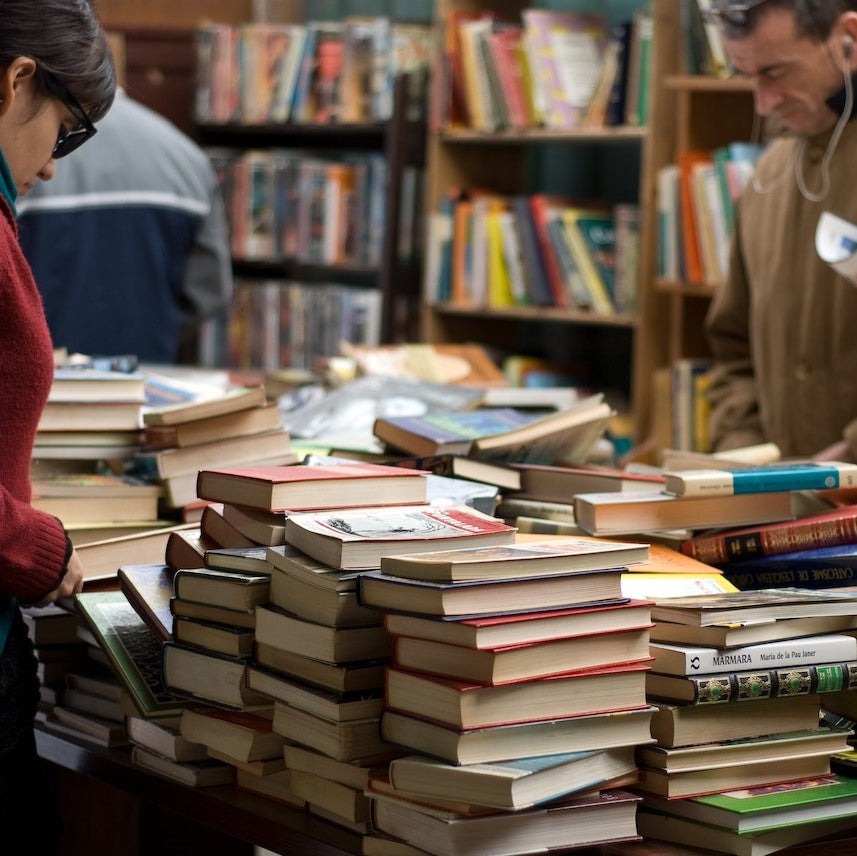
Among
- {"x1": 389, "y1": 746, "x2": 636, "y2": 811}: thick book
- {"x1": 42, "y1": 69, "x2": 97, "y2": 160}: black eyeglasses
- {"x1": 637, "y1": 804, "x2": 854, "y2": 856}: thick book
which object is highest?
{"x1": 42, "y1": 69, "x2": 97, "y2": 160}: black eyeglasses

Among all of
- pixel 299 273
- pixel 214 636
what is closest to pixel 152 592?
pixel 214 636

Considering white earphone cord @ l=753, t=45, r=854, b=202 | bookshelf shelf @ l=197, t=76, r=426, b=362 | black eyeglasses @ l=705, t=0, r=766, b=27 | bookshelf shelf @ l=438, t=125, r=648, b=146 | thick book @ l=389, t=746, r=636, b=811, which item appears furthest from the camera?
bookshelf shelf @ l=197, t=76, r=426, b=362

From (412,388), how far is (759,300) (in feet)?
2.47

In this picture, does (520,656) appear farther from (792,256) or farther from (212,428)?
(792,256)

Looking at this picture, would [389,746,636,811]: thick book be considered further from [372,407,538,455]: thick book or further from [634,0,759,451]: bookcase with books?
[634,0,759,451]: bookcase with books

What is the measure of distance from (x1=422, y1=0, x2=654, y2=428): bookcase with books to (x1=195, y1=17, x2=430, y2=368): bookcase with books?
13 centimetres

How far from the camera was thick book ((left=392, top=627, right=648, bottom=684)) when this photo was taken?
1.13 metres

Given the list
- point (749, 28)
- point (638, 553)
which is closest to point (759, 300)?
point (749, 28)

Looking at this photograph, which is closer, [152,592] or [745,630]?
[745,630]

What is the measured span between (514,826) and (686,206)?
2.66 metres

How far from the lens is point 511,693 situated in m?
1.15

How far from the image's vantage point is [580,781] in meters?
1.18

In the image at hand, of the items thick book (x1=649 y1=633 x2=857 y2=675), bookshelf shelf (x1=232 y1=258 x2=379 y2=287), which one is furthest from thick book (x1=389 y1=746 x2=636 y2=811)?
bookshelf shelf (x1=232 y1=258 x2=379 y2=287)

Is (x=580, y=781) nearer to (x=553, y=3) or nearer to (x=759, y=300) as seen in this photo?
(x=759, y=300)
